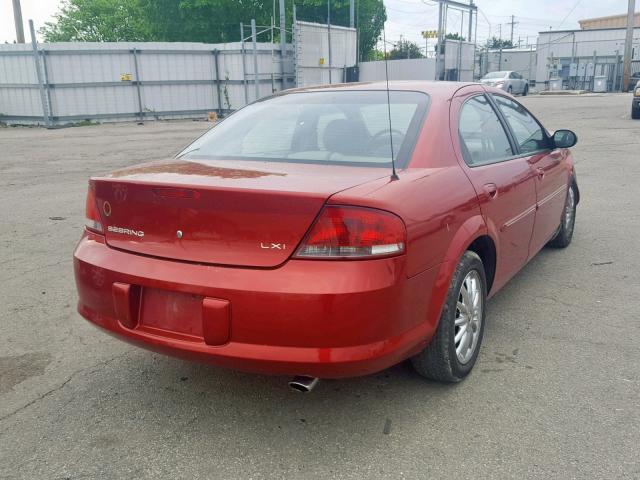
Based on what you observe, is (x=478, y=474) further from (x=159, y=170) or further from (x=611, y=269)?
(x=611, y=269)

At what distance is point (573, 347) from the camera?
137 inches

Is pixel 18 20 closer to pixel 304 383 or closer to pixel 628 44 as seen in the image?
pixel 304 383

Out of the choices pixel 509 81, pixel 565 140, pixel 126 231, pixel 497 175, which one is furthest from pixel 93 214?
pixel 509 81

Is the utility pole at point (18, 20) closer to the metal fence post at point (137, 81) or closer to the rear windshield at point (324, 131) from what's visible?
the metal fence post at point (137, 81)

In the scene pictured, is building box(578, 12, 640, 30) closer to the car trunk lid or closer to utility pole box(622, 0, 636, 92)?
utility pole box(622, 0, 636, 92)

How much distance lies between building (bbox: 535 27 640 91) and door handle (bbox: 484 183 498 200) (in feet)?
145

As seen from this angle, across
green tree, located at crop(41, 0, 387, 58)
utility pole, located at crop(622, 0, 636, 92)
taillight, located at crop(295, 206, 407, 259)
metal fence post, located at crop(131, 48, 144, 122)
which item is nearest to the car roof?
taillight, located at crop(295, 206, 407, 259)

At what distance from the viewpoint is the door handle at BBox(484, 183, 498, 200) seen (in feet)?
10.7

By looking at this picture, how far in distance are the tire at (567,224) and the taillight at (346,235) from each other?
3.41 meters

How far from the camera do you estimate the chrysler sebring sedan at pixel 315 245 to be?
2.38 m

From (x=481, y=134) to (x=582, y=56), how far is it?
2067 inches

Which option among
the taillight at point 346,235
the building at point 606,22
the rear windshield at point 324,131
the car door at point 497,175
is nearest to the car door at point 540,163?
the car door at point 497,175

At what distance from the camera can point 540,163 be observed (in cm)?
428

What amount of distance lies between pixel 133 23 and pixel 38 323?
5025cm
